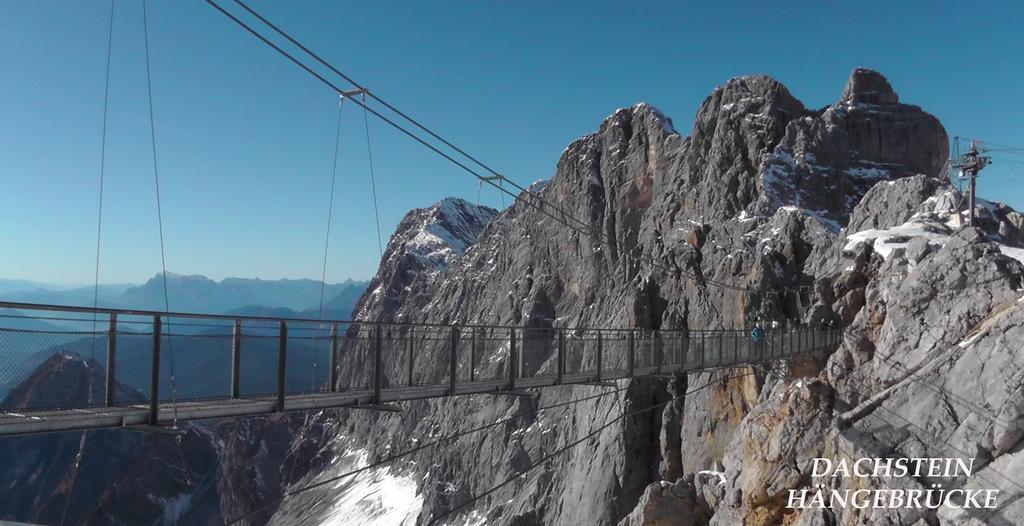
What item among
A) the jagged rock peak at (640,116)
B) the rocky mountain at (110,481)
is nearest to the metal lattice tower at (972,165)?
the jagged rock peak at (640,116)

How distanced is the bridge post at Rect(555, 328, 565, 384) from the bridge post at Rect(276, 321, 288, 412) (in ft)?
19.5

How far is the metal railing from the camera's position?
709 centimetres

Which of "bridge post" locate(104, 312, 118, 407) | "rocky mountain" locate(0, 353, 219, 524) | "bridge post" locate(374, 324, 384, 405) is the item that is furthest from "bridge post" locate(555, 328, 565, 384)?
"rocky mountain" locate(0, 353, 219, 524)

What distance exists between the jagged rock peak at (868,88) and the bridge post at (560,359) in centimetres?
5047

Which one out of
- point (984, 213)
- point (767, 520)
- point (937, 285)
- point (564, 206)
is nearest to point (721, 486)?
point (767, 520)

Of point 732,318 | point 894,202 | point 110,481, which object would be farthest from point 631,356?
point 110,481

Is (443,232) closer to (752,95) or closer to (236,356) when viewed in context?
(752,95)

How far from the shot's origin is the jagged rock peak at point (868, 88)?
54.5m

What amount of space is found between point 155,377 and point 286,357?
1.56 m

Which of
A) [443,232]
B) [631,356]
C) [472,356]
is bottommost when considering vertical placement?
[631,356]

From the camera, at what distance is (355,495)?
325 ft

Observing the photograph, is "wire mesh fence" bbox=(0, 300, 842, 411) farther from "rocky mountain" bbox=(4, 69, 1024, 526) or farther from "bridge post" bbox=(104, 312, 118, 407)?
"rocky mountain" bbox=(4, 69, 1024, 526)

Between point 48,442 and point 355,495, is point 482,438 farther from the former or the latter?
point 48,442

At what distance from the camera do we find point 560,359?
13055mm
